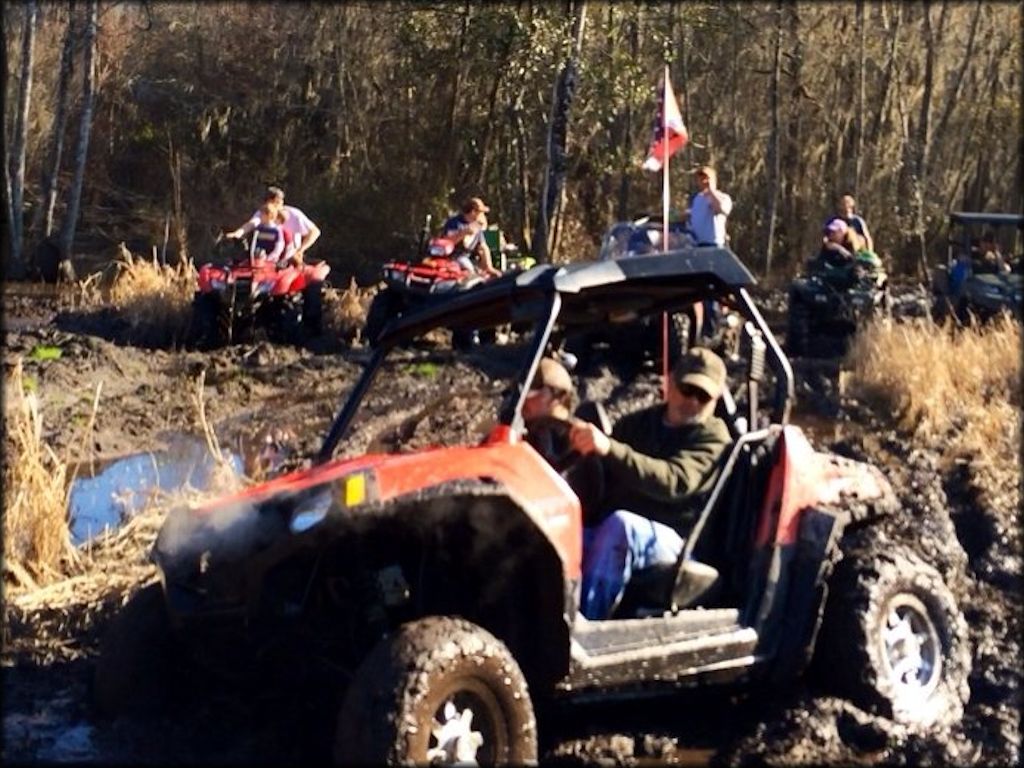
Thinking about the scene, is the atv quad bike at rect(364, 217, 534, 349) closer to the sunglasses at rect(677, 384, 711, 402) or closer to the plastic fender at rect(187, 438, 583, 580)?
the sunglasses at rect(677, 384, 711, 402)

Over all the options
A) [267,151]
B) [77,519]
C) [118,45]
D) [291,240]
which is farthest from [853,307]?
[118,45]

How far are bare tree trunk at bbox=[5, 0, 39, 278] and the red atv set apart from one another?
25.3ft

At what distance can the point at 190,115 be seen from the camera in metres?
28.0

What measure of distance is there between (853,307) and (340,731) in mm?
12289

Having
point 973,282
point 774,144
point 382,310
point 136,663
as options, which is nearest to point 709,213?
point 973,282

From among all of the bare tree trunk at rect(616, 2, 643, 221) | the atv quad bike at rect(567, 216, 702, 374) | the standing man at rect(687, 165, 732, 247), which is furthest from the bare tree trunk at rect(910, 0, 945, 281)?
the atv quad bike at rect(567, 216, 702, 374)

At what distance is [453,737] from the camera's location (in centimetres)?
450

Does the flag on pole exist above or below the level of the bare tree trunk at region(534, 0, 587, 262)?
above

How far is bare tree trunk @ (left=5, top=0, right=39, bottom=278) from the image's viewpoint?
22.6 m

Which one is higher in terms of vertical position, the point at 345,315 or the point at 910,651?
Answer: the point at 910,651

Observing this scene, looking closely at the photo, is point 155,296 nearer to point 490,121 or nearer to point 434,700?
point 490,121

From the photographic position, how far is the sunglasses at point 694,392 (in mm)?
5582

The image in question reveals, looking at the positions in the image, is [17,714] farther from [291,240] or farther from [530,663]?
[291,240]

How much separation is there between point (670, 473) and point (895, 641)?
43.6 inches
